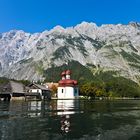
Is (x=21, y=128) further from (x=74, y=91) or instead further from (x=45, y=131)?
(x=74, y=91)

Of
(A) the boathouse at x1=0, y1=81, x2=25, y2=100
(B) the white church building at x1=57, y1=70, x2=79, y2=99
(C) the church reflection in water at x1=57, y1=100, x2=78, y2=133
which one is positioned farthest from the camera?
(B) the white church building at x1=57, y1=70, x2=79, y2=99

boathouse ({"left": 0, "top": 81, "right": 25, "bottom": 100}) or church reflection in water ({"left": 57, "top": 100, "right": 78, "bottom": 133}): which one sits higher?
boathouse ({"left": 0, "top": 81, "right": 25, "bottom": 100})

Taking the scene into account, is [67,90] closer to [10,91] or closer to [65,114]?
[10,91]

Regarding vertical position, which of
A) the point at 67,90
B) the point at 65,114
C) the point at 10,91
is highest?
the point at 67,90

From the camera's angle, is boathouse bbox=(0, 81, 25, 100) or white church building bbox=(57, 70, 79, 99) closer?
boathouse bbox=(0, 81, 25, 100)

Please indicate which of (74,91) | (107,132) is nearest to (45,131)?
(107,132)

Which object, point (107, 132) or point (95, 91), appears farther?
point (95, 91)

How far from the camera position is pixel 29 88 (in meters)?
155

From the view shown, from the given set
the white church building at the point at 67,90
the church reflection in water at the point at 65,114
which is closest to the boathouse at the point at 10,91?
the white church building at the point at 67,90

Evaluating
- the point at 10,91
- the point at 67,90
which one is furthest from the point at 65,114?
the point at 67,90

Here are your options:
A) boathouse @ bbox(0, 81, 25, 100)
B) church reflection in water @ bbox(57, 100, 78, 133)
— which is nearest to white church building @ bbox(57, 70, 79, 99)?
boathouse @ bbox(0, 81, 25, 100)

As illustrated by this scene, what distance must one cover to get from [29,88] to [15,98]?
22.7m

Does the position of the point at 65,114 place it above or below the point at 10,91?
below

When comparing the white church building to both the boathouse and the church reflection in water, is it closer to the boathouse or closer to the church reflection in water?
the boathouse
